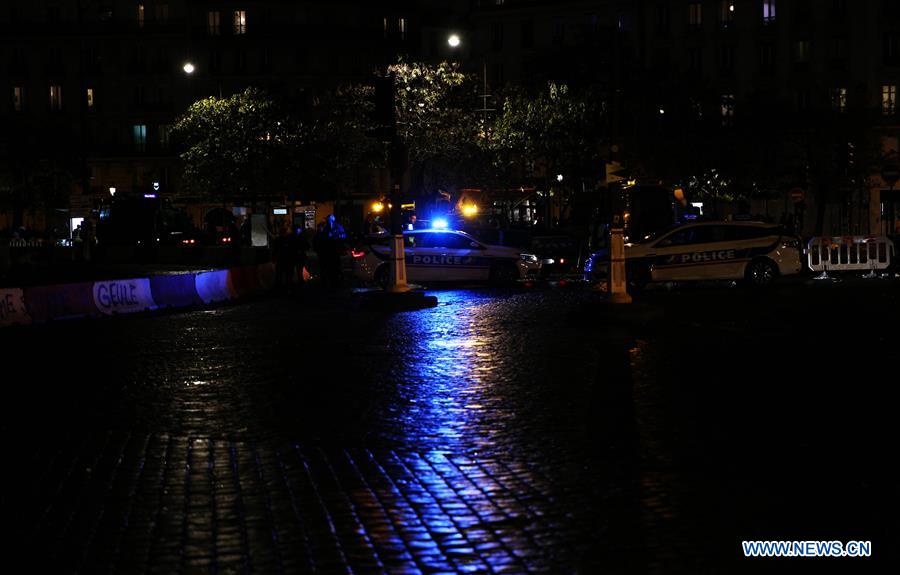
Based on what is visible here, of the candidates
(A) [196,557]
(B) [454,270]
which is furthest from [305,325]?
(A) [196,557]

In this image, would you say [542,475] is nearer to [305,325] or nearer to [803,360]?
[803,360]

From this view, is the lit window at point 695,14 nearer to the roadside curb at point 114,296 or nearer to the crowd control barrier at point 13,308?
the roadside curb at point 114,296

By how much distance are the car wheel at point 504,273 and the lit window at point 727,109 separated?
45712mm

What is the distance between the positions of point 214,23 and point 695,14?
120 feet

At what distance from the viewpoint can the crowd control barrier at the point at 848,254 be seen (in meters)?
33.7

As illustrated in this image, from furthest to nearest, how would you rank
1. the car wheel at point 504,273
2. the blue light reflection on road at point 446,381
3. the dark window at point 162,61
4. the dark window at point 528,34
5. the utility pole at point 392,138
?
the dark window at point 162,61
the dark window at point 528,34
the car wheel at point 504,273
the utility pole at point 392,138
the blue light reflection on road at point 446,381

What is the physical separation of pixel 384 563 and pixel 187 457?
342 cm

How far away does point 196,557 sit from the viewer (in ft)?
21.6

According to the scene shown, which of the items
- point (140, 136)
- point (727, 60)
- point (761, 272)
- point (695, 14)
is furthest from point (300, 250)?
point (140, 136)

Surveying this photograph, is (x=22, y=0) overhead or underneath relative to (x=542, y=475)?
overhead

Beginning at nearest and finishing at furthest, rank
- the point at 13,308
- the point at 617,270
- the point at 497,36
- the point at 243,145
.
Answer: the point at 617,270
the point at 13,308
the point at 243,145
the point at 497,36

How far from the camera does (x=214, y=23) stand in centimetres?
10075

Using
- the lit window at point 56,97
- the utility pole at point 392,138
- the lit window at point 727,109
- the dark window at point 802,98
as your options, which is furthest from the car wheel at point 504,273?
the lit window at point 56,97

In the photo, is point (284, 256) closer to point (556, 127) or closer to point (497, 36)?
point (556, 127)
